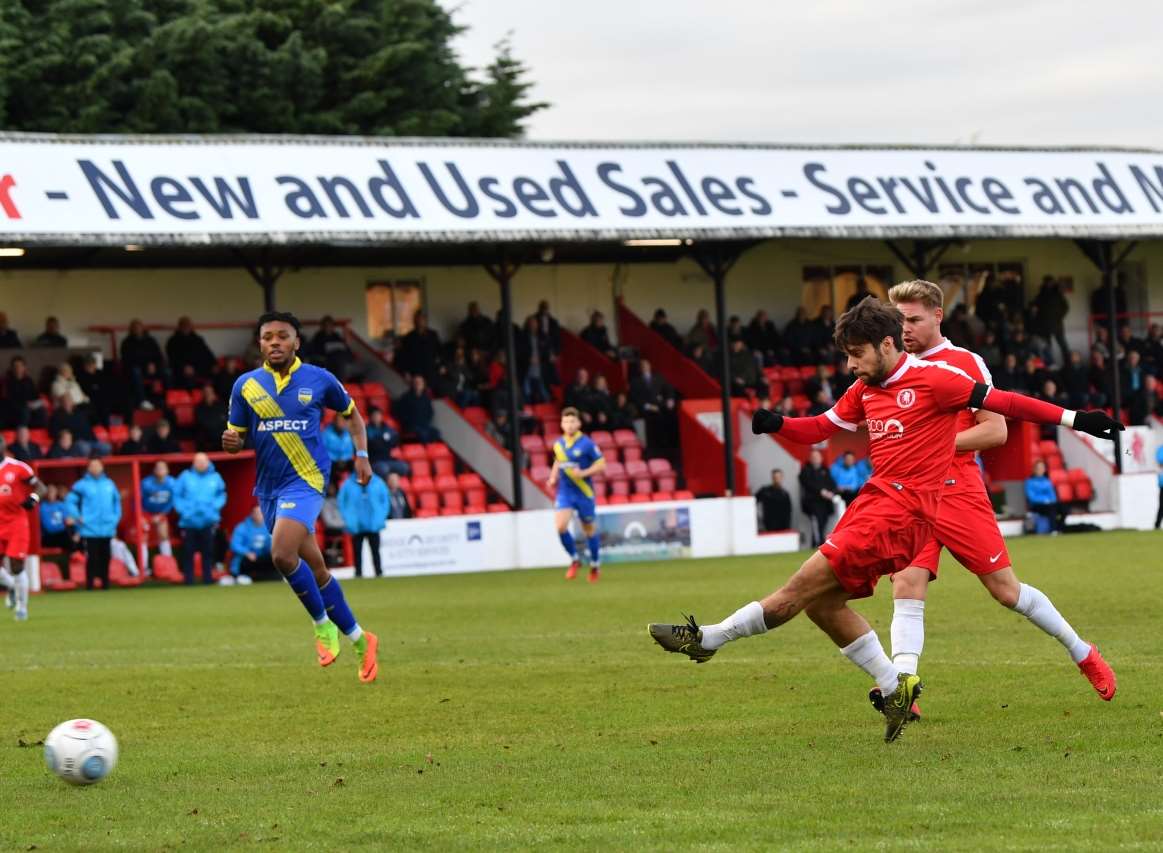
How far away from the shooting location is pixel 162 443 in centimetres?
2673

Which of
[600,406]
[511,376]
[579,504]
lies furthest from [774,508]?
[579,504]

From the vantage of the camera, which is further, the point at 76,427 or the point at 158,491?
the point at 76,427

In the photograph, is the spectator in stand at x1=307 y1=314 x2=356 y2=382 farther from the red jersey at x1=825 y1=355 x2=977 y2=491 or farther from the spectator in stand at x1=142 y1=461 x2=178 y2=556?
the red jersey at x1=825 y1=355 x2=977 y2=491

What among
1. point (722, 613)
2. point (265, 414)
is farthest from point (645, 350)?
point (265, 414)

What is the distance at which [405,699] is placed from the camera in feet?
35.9

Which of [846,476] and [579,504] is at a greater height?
[846,476]

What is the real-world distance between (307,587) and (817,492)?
1892 centimetres

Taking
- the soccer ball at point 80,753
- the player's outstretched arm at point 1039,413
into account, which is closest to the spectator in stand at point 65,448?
the soccer ball at point 80,753

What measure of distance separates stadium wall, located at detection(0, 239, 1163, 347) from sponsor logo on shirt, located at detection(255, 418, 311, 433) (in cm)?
1985

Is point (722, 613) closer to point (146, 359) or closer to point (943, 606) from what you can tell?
point (943, 606)

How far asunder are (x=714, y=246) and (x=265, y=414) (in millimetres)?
19206

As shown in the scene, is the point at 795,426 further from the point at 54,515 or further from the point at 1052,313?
the point at 1052,313

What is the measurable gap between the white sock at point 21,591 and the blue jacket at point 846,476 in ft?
46.5

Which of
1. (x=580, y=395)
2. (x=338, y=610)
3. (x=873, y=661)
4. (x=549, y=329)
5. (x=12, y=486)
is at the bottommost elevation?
(x=873, y=661)
